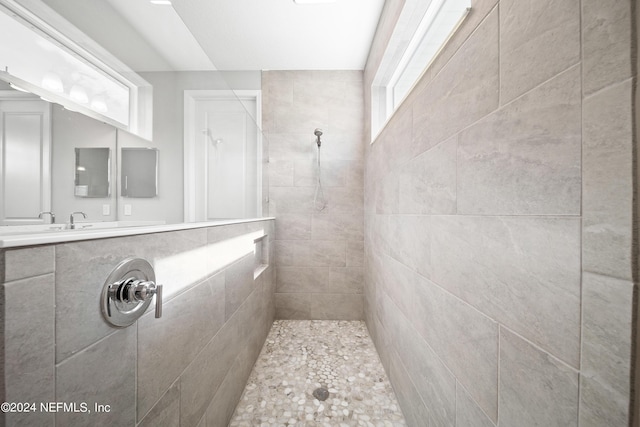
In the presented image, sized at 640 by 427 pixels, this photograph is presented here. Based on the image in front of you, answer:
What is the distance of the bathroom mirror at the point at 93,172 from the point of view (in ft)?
2.30

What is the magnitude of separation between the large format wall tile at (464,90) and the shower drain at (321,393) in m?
1.37

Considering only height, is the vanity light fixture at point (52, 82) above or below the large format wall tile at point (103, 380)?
above

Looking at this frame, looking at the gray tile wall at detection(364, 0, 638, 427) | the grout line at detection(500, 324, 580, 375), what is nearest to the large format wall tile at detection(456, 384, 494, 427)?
the gray tile wall at detection(364, 0, 638, 427)

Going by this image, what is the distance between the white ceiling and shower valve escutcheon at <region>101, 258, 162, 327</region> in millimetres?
1226

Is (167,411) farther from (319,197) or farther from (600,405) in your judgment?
(319,197)

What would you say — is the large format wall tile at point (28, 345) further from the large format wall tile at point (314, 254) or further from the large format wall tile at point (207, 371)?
the large format wall tile at point (314, 254)

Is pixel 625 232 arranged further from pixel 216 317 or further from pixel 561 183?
pixel 216 317

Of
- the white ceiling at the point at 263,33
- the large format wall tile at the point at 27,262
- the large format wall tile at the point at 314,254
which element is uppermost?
the white ceiling at the point at 263,33

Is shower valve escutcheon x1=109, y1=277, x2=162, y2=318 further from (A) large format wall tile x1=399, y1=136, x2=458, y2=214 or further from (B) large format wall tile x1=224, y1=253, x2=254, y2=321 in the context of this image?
(A) large format wall tile x1=399, y1=136, x2=458, y2=214

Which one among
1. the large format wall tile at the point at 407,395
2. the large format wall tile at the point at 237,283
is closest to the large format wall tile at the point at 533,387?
the large format wall tile at the point at 407,395

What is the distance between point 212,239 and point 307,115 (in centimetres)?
163

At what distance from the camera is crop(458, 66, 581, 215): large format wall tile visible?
0.35 metres

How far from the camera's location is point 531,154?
1.36 feet

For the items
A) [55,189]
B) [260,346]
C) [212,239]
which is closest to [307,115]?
[212,239]
